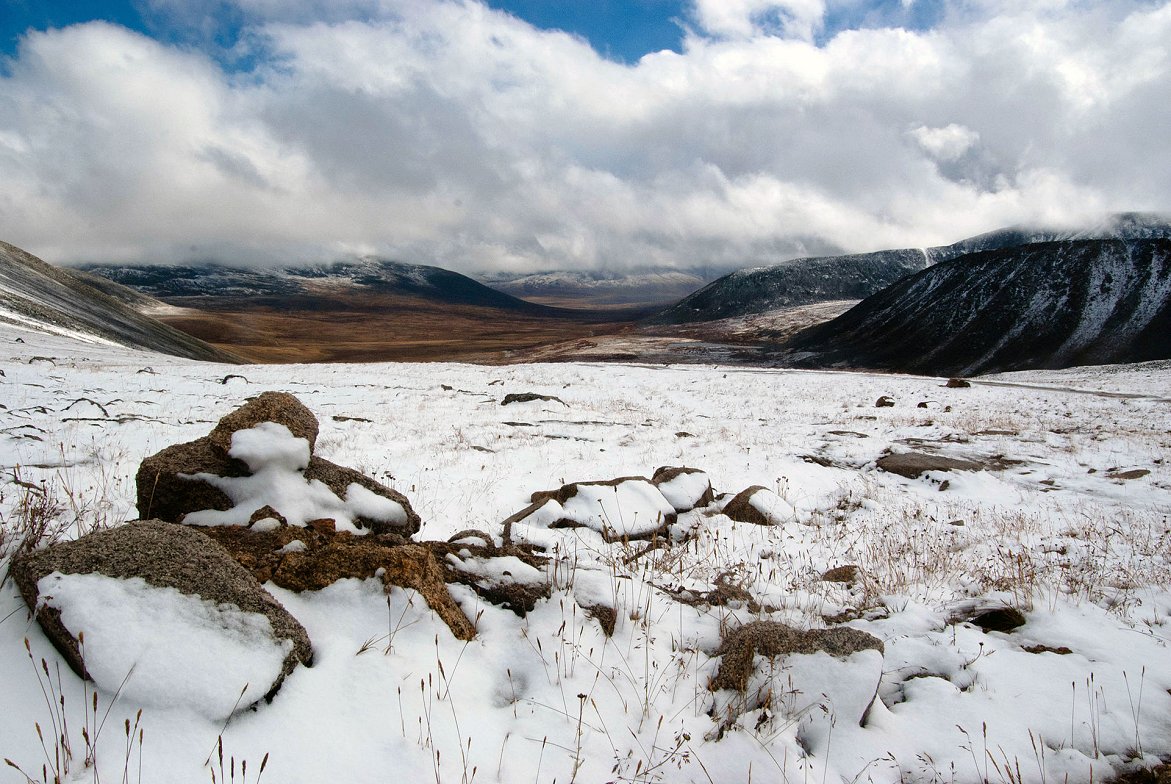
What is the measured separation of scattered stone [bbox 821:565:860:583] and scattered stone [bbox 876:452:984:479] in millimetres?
5571

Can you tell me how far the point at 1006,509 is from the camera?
802cm

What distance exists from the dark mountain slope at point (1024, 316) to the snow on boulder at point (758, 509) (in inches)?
2869

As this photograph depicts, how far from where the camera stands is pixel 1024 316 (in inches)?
2884

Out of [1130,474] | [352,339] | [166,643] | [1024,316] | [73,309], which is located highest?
[1024,316]

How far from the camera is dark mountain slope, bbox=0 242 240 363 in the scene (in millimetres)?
38000

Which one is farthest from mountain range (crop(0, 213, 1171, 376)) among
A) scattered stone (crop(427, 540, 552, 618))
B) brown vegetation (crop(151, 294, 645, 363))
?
scattered stone (crop(427, 540, 552, 618))

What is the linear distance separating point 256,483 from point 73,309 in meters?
55.3

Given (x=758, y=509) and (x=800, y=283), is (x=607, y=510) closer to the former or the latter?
(x=758, y=509)

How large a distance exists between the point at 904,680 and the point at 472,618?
2.69 meters

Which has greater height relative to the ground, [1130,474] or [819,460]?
[1130,474]

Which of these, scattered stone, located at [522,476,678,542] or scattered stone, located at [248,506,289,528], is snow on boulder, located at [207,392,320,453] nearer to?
scattered stone, located at [248,506,289,528]

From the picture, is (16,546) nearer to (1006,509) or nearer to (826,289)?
(1006,509)

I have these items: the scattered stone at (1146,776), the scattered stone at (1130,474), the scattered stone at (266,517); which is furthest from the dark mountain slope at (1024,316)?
the scattered stone at (266,517)

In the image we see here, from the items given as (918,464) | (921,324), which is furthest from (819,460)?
(921,324)
